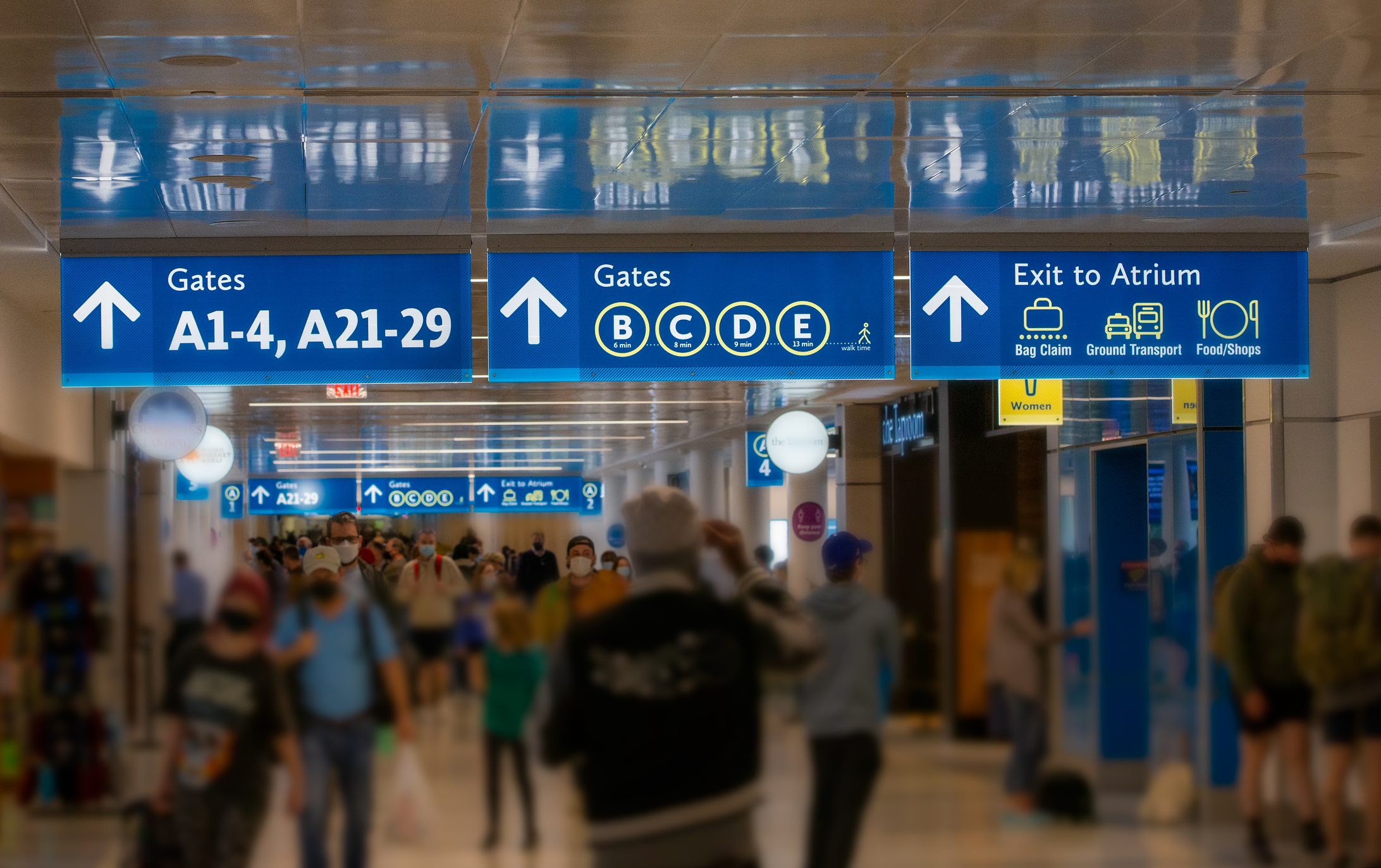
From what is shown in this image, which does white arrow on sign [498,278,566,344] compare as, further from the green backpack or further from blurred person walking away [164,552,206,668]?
the green backpack

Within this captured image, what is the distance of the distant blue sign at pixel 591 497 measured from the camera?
44812mm

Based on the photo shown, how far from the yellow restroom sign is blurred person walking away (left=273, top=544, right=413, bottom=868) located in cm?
825

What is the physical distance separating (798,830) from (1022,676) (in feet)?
2.28

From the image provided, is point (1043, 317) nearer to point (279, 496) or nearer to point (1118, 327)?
point (1118, 327)

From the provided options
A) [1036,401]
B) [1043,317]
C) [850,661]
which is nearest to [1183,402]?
[1036,401]

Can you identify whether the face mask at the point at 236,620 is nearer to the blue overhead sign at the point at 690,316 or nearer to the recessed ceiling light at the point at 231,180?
the recessed ceiling light at the point at 231,180

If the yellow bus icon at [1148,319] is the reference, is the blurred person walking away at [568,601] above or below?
below

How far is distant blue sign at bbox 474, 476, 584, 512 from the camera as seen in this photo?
4491 centimetres

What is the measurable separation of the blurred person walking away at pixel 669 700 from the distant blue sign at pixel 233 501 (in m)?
1.05

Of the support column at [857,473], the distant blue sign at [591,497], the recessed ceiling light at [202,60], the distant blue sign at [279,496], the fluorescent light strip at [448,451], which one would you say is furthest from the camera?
the distant blue sign at [591,497]

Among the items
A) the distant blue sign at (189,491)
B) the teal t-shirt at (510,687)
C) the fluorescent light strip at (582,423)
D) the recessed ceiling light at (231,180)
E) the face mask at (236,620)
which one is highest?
the recessed ceiling light at (231,180)

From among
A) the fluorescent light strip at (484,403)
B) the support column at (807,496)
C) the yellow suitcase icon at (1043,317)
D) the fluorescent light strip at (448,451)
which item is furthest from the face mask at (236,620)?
the fluorescent light strip at (448,451)

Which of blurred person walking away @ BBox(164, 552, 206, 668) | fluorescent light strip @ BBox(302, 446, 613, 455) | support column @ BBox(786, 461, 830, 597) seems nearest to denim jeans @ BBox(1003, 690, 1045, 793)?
blurred person walking away @ BBox(164, 552, 206, 668)

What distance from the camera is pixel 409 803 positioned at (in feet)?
13.3
